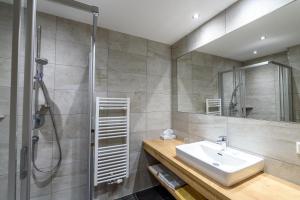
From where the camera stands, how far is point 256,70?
1428 millimetres

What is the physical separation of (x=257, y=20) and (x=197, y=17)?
2.04ft

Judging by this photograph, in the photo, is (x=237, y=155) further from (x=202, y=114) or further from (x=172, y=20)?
(x=172, y=20)

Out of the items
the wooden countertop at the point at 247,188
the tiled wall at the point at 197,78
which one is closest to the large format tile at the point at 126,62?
the tiled wall at the point at 197,78

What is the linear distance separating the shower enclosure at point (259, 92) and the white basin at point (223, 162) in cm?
38

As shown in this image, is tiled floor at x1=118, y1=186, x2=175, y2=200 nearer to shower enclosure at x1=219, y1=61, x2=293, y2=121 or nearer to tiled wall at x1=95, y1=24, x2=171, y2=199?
tiled wall at x1=95, y1=24, x2=171, y2=199

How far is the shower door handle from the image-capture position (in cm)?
76

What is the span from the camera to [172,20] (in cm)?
185

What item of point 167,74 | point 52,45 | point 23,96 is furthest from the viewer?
point 167,74

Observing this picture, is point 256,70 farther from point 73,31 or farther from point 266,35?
point 73,31

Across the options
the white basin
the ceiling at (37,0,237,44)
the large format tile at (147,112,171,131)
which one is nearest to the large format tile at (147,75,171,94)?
the large format tile at (147,112,171,131)

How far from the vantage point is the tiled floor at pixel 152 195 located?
2.14 metres

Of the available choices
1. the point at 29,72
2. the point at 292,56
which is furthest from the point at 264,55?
the point at 29,72

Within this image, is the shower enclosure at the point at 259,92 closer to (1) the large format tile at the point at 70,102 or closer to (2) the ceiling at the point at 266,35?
(2) the ceiling at the point at 266,35

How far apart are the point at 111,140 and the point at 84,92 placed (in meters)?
0.70
